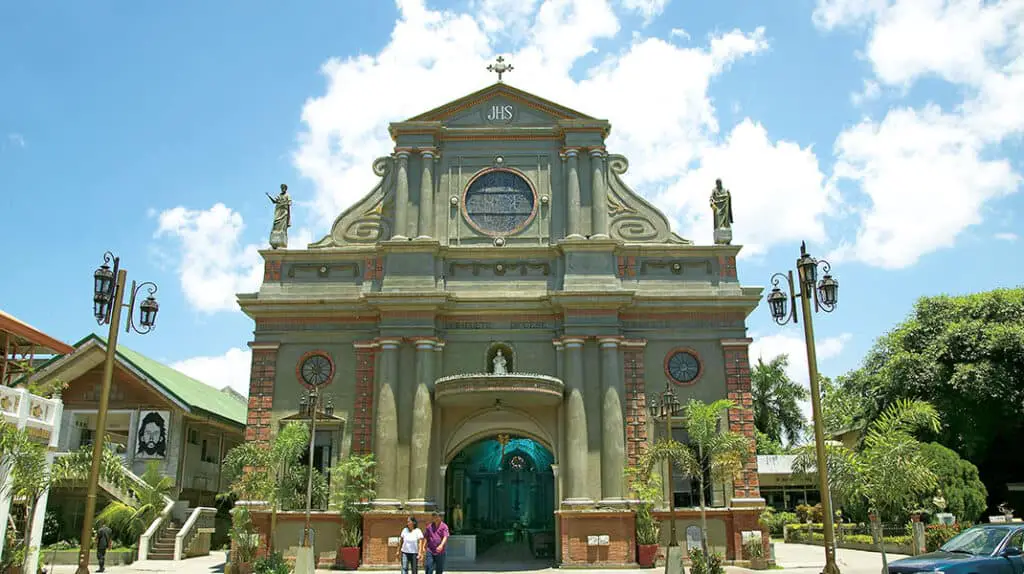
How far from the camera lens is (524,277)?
102 feet

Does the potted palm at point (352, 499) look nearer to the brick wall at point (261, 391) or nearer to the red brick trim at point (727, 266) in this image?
the brick wall at point (261, 391)

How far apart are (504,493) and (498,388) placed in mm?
14171

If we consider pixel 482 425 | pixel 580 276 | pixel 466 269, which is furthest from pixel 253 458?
pixel 580 276

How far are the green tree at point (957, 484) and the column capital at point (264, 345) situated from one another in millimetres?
24603

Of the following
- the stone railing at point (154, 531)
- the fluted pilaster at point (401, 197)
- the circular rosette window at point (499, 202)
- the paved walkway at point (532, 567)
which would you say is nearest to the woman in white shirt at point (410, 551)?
the paved walkway at point (532, 567)

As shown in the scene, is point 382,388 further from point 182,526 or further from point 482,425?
point 182,526

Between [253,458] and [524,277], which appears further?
[524,277]

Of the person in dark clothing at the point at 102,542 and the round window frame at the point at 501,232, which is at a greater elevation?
the round window frame at the point at 501,232

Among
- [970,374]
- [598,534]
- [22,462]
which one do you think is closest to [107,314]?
[22,462]

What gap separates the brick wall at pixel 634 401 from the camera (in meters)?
29.1

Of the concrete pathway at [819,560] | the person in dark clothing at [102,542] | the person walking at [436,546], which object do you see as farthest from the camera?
the person in dark clothing at [102,542]

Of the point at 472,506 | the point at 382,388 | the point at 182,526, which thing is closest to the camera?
the point at 382,388

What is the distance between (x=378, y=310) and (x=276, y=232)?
5.19 metres

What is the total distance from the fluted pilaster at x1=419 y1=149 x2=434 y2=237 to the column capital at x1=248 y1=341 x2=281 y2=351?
6476 mm
